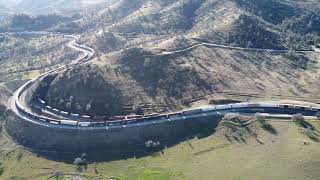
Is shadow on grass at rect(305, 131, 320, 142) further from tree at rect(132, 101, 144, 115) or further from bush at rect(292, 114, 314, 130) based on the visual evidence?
tree at rect(132, 101, 144, 115)

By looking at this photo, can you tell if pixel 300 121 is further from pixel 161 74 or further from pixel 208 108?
pixel 161 74

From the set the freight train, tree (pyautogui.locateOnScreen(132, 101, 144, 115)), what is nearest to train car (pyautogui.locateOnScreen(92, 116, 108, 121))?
the freight train

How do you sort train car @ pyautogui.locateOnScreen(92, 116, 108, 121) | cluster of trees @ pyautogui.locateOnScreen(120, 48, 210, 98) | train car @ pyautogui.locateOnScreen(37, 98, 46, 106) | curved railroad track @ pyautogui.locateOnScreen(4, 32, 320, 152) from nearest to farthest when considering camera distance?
curved railroad track @ pyautogui.locateOnScreen(4, 32, 320, 152) → train car @ pyautogui.locateOnScreen(92, 116, 108, 121) → train car @ pyautogui.locateOnScreen(37, 98, 46, 106) → cluster of trees @ pyautogui.locateOnScreen(120, 48, 210, 98)

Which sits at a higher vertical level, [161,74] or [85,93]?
[161,74]

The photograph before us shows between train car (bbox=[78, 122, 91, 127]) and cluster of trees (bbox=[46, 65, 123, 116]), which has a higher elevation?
cluster of trees (bbox=[46, 65, 123, 116])

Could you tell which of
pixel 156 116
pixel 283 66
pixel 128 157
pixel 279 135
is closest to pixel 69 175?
pixel 128 157

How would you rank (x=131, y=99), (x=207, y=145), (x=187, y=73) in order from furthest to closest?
(x=187, y=73), (x=131, y=99), (x=207, y=145)

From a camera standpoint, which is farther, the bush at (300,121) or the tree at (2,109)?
the tree at (2,109)

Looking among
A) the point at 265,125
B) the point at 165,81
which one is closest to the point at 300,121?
the point at 265,125

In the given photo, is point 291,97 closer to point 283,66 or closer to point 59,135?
point 283,66

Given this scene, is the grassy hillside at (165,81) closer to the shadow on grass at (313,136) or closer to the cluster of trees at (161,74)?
the cluster of trees at (161,74)

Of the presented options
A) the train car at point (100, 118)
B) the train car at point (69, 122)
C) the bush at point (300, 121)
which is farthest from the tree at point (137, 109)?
the bush at point (300, 121)
